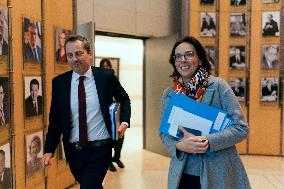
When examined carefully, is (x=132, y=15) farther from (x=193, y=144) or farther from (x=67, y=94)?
(x=193, y=144)

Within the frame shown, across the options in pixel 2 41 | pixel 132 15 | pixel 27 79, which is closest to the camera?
pixel 2 41

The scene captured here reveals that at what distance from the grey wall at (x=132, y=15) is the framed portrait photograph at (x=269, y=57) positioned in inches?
72.1

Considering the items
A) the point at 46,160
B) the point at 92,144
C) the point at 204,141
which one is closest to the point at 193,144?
the point at 204,141

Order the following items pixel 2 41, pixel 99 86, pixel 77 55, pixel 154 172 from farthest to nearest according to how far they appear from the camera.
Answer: pixel 154 172 → pixel 2 41 → pixel 99 86 → pixel 77 55

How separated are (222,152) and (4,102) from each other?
2152 millimetres

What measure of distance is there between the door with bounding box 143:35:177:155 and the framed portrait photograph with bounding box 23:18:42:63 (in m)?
3.05

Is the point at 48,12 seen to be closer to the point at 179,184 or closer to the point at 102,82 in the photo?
the point at 102,82

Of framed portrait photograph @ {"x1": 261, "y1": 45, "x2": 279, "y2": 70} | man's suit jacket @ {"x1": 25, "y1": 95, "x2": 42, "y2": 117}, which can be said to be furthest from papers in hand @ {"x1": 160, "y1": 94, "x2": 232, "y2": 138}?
framed portrait photograph @ {"x1": 261, "y1": 45, "x2": 279, "y2": 70}

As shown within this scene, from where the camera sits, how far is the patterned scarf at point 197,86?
1957 millimetres

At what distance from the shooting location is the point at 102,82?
2.74 metres

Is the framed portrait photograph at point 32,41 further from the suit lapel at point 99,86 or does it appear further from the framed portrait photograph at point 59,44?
the suit lapel at point 99,86

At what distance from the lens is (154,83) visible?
274 inches

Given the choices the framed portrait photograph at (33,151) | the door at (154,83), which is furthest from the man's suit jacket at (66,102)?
the door at (154,83)

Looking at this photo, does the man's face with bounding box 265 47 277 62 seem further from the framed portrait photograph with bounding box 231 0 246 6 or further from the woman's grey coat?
the woman's grey coat
